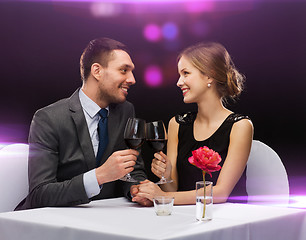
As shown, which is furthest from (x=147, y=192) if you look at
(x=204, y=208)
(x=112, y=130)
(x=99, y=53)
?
(x=99, y=53)

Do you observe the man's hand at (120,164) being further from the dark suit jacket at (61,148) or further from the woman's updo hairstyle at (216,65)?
the woman's updo hairstyle at (216,65)

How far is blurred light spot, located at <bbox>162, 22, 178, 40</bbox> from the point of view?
3.29m

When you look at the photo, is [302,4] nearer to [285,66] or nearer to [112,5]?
[285,66]

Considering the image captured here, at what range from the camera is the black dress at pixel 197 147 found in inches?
92.4

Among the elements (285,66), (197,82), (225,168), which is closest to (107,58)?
(197,82)

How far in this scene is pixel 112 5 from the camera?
3334mm

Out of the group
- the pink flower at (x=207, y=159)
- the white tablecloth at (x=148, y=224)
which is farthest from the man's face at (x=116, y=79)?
the pink flower at (x=207, y=159)

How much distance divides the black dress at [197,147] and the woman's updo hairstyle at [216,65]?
178 millimetres

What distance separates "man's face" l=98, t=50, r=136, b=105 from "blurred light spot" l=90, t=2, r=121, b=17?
79 centimetres

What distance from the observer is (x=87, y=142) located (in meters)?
2.25

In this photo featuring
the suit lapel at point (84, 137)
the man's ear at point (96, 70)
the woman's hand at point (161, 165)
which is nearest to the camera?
the woman's hand at point (161, 165)

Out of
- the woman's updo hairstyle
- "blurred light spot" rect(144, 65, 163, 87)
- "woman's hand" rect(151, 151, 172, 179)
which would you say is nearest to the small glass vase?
"woman's hand" rect(151, 151, 172, 179)

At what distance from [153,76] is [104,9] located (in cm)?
63

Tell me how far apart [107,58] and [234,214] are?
1.35 m
